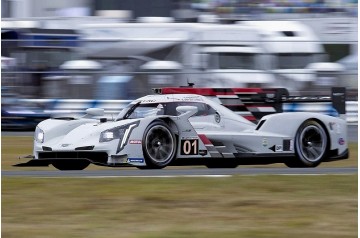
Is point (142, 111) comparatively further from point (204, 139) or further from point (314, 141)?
point (314, 141)

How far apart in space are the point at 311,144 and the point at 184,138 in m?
1.58

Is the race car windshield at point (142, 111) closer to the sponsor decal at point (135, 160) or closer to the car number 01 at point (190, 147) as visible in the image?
the car number 01 at point (190, 147)

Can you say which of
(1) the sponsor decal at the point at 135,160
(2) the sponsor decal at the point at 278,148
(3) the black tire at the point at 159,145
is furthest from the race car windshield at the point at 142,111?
(2) the sponsor decal at the point at 278,148

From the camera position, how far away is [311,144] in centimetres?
1055

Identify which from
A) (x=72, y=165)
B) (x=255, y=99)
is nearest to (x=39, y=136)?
(x=72, y=165)

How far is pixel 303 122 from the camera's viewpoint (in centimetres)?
1048

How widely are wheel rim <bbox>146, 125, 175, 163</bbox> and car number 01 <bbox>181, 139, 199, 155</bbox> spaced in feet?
0.53

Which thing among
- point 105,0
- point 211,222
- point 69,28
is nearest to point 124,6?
point 105,0

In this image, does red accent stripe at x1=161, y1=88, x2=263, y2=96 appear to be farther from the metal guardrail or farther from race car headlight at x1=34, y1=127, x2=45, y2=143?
the metal guardrail

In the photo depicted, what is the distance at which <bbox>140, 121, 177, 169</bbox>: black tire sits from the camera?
9688 millimetres

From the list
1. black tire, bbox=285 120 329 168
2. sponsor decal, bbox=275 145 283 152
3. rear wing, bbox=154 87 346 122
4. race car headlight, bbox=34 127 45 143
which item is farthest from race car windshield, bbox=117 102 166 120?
black tire, bbox=285 120 329 168

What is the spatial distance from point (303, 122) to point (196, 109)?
1281mm

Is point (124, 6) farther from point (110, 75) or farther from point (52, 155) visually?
point (52, 155)

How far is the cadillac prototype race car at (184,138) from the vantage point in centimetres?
971
